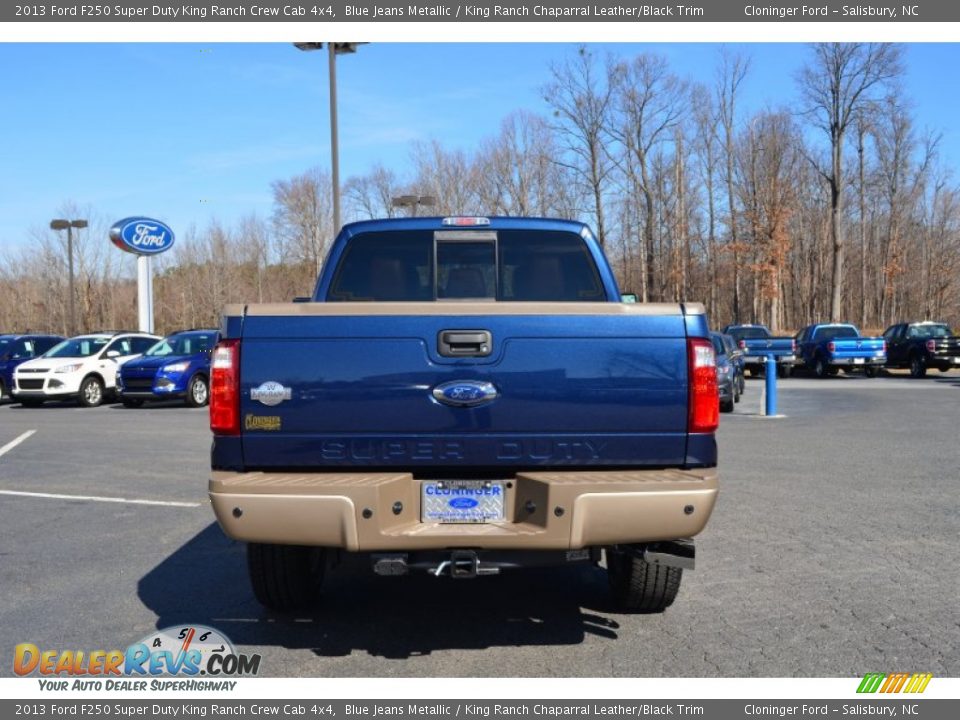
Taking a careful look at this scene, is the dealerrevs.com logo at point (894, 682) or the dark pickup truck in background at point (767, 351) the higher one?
the dark pickup truck in background at point (767, 351)

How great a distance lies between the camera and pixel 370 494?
3969 mm

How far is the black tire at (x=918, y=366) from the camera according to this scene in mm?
28438

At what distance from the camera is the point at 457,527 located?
408 cm

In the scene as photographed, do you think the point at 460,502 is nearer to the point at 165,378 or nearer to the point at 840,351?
the point at 165,378

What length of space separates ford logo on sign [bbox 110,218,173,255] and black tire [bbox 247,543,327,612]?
30116 millimetres

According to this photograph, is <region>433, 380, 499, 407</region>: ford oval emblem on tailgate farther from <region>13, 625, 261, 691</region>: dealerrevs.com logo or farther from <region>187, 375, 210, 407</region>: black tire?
<region>187, 375, 210, 407</region>: black tire

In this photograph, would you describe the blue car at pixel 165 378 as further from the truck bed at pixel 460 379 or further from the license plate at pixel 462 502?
the license plate at pixel 462 502

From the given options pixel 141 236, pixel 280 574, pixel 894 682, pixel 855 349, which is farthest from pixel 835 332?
pixel 280 574

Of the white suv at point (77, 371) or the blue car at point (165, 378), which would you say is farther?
the white suv at point (77, 371)

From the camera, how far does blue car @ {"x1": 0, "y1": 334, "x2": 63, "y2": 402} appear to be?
930 inches

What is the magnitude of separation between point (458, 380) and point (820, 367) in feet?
92.6

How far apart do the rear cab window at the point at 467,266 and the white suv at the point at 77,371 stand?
18145 mm


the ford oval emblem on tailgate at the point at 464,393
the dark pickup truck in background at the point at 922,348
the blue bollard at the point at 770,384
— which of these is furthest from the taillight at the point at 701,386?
the dark pickup truck in background at the point at 922,348
